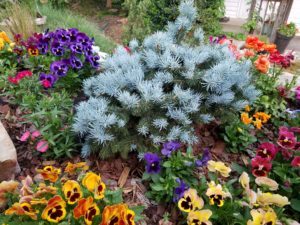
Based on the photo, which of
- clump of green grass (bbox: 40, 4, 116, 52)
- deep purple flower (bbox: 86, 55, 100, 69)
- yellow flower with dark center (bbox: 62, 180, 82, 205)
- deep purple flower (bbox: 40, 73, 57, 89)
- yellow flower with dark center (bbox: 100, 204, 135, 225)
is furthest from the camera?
clump of green grass (bbox: 40, 4, 116, 52)

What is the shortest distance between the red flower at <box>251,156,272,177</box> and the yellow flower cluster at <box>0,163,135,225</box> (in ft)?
3.21

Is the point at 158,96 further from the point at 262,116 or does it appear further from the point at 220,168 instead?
the point at 262,116

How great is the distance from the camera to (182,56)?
2426 millimetres

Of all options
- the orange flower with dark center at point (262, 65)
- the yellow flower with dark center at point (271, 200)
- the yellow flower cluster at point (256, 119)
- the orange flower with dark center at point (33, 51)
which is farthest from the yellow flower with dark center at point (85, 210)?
the orange flower with dark center at point (262, 65)

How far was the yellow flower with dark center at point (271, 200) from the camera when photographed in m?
1.87

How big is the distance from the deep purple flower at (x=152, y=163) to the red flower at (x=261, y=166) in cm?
66

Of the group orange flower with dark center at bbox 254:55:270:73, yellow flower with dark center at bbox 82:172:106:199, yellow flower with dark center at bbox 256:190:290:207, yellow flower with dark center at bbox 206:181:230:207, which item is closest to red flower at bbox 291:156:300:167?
yellow flower with dark center at bbox 256:190:290:207

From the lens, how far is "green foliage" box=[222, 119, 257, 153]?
102 inches

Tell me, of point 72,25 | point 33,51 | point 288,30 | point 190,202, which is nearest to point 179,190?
point 190,202

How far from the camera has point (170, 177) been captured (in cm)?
204

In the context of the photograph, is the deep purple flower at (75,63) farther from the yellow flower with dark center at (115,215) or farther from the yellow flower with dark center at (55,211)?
the yellow flower with dark center at (115,215)

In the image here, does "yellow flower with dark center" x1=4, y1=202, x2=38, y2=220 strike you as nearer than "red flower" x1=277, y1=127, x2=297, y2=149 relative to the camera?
Yes

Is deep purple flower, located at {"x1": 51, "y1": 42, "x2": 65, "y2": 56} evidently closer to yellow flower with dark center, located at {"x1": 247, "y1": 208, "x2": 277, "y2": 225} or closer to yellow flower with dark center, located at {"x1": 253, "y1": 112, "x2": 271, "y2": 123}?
yellow flower with dark center, located at {"x1": 253, "y1": 112, "x2": 271, "y2": 123}

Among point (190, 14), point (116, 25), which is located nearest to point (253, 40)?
point (190, 14)
